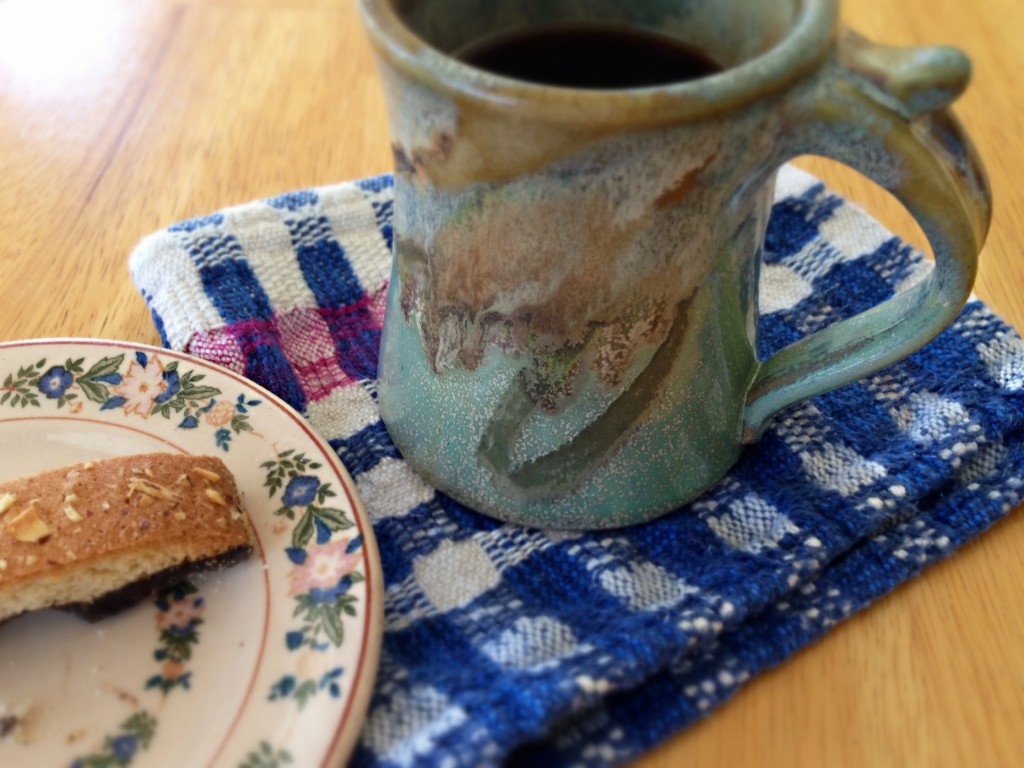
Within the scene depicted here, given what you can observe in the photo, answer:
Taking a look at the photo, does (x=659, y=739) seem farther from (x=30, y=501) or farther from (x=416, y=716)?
(x=30, y=501)

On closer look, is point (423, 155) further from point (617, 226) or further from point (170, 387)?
point (170, 387)

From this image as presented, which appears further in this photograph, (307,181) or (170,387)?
(307,181)

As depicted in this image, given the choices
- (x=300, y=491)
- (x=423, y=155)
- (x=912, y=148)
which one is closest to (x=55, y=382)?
(x=300, y=491)

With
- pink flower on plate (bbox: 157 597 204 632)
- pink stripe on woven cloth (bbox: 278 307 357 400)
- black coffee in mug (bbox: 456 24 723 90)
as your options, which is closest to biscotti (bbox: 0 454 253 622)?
pink flower on plate (bbox: 157 597 204 632)

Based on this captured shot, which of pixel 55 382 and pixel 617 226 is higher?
pixel 617 226

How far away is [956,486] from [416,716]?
11.3 inches

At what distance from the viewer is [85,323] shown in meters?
0.57

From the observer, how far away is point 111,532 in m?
0.39

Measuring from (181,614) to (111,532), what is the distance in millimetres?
46

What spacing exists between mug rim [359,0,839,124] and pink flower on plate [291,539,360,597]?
0.20 meters

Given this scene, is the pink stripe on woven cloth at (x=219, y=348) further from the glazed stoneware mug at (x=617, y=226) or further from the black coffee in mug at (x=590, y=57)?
the black coffee in mug at (x=590, y=57)

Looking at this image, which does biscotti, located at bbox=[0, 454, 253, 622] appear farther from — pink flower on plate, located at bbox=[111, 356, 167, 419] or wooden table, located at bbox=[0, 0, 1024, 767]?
wooden table, located at bbox=[0, 0, 1024, 767]

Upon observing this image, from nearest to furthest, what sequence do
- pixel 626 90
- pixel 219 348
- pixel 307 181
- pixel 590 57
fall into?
1. pixel 626 90
2. pixel 590 57
3. pixel 219 348
4. pixel 307 181

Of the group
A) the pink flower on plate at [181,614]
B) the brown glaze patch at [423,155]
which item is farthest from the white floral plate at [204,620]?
the brown glaze patch at [423,155]
